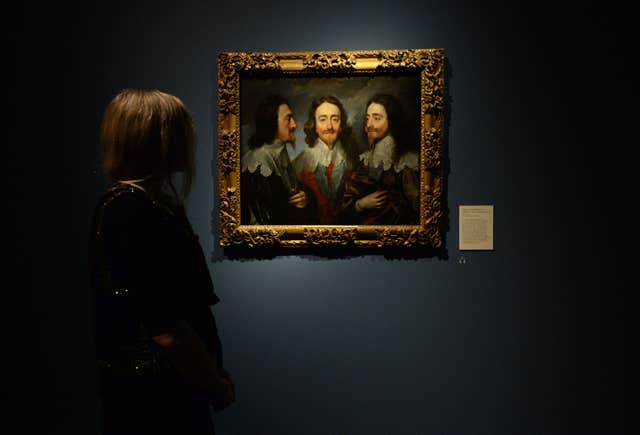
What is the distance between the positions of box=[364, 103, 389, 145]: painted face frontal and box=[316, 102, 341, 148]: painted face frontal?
14 centimetres

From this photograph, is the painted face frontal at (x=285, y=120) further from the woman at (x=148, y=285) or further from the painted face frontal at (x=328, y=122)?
the woman at (x=148, y=285)

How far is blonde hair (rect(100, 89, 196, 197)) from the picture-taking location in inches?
48.0

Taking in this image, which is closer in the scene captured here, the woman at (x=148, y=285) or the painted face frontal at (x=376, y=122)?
the woman at (x=148, y=285)

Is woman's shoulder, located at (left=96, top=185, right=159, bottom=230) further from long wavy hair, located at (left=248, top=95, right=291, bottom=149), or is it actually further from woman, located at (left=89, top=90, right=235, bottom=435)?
long wavy hair, located at (left=248, top=95, right=291, bottom=149)

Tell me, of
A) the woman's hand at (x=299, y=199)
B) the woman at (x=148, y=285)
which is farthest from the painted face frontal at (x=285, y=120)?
the woman at (x=148, y=285)

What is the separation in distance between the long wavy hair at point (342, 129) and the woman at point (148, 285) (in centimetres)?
102

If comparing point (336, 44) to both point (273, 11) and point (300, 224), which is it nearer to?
point (273, 11)

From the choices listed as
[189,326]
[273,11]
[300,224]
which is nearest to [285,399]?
[300,224]

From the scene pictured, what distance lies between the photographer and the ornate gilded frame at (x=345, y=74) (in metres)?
2.20

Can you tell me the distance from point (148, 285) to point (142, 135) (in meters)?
0.38

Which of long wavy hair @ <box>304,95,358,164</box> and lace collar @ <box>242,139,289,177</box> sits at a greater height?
long wavy hair @ <box>304,95,358,164</box>

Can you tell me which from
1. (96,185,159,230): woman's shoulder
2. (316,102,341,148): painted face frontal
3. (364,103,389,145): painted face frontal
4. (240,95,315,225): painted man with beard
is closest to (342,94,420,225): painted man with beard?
(364,103,389,145): painted face frontal

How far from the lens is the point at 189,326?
3.97ft

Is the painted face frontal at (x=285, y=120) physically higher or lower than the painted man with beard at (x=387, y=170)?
higher
